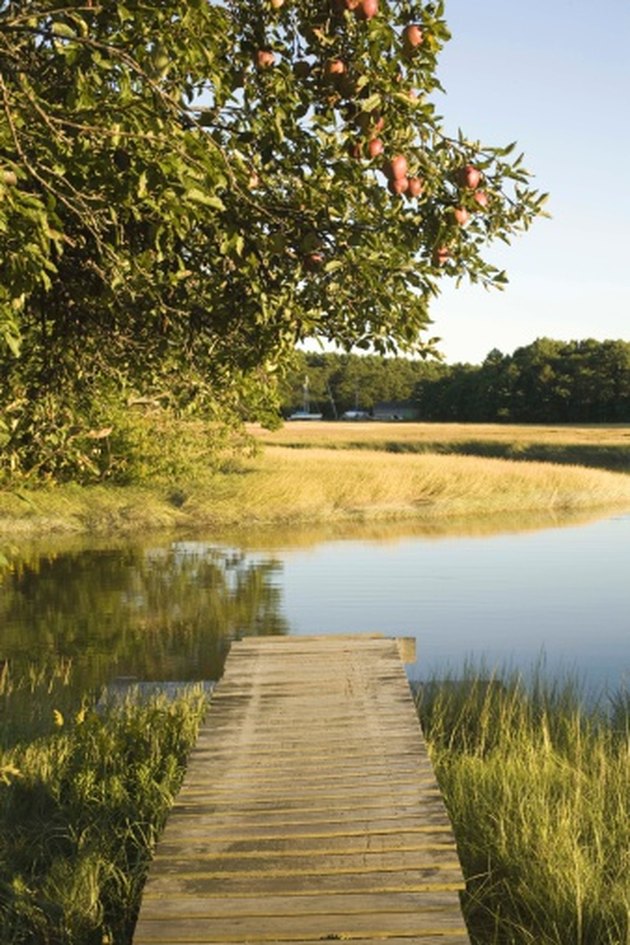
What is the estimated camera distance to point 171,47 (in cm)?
655

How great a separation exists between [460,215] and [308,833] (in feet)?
12.0

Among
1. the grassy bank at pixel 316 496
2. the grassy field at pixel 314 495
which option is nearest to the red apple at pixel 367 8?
the grassy field at pixel 314 495

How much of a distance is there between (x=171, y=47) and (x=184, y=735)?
5947 millimetres

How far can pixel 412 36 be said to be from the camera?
21.1ft

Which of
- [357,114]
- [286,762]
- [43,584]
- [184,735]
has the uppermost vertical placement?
[357,114]

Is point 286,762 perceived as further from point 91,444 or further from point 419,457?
point 419,457

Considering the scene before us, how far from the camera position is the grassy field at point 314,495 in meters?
36.2

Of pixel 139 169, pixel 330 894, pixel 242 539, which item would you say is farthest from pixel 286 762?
pixel 242 539

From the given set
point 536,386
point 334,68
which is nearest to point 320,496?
point 334,68

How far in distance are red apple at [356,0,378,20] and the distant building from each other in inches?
5859

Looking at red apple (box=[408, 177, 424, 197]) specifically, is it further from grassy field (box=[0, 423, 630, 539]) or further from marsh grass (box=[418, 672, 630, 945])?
grassy field (box=[0, 423, 630, 539])

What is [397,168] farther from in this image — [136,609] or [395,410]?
[395,410]

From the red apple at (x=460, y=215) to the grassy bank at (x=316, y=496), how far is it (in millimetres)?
27293

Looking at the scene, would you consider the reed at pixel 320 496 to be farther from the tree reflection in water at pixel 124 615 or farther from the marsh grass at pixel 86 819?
the marsh grass at pixel 86 819
